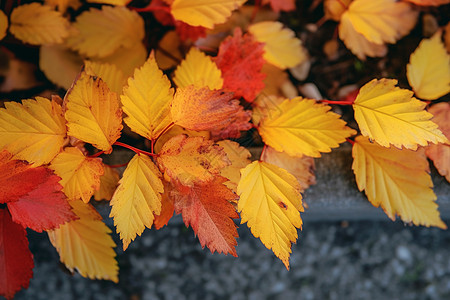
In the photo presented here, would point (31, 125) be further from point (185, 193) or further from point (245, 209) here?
point (245, 209)

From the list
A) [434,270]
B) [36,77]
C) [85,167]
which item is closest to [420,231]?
[434,270]

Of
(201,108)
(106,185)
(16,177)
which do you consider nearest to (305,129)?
(201,108)

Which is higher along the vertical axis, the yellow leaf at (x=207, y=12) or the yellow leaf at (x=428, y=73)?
the yellow leaf at (x=207, y=12)

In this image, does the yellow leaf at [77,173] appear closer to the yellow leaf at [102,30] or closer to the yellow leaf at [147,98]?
the yellow leaf at [147,98]

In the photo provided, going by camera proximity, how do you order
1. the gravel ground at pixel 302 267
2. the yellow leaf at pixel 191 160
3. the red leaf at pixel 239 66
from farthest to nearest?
1. the gravel ground at pixel 302 267
2. the red leaf at pixel 239 66
3. the yellow leaf at pixel 191 160

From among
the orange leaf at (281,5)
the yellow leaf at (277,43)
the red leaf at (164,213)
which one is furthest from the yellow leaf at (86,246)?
the orange leaf at (281,5)

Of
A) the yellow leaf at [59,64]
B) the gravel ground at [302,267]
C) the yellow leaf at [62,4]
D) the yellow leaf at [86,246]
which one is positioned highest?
the yellow leaf at [62,4]

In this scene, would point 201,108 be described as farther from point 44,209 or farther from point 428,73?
point 428,73

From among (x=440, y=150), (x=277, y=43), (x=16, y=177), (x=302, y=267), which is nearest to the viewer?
(x=16, y=177)
